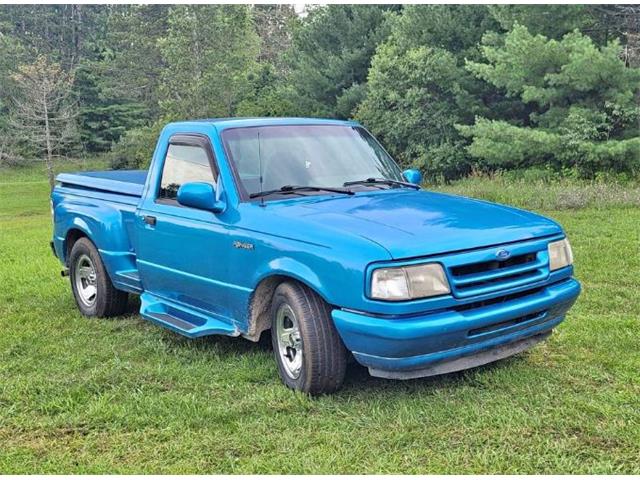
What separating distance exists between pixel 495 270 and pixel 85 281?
176 inches

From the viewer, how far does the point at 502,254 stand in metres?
4.11

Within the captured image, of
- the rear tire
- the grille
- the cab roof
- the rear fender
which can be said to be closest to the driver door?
the cab roof

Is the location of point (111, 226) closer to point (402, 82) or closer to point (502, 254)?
point (502, 254)

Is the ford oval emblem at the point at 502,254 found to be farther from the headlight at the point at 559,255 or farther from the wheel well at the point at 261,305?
the wheel well at the point at 261,305

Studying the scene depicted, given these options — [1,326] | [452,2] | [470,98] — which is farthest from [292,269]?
[452,2]

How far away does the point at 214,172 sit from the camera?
512cm

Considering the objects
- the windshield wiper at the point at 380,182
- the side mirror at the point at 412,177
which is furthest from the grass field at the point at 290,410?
the side mirror at the point at 412,177

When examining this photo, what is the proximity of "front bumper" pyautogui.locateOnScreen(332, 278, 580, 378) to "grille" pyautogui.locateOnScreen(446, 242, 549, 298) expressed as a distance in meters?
0.12

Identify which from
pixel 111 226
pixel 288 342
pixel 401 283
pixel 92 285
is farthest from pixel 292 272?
pixel 92 285

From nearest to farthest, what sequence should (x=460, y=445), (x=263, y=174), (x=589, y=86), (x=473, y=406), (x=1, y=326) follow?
(x=460, y=445)
(x=473, y=406)
(x=263, y=174)
(x=1, y=326)
(x=589, y=86)

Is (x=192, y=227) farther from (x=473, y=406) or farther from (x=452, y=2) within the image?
(x=452, y=2)

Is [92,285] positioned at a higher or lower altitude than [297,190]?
lower

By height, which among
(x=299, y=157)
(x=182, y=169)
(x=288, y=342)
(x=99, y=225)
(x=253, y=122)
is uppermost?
(x=253, y=122)

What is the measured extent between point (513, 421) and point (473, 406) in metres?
0.28
